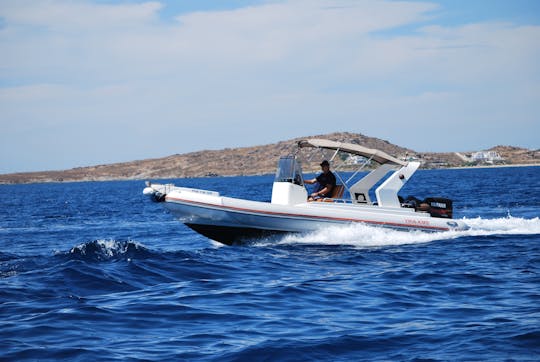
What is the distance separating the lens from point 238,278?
43.2ft

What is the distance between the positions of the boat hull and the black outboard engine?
1779 mm

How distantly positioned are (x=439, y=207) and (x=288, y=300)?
10.2 metres

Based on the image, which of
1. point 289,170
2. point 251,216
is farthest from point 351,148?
point 251,216

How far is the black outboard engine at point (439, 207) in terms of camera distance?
65.2 ft

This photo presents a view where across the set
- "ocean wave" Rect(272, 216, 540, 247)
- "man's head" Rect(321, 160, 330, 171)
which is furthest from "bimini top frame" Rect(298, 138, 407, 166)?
"ocean wave" Rect(272, 216, 540, 247)

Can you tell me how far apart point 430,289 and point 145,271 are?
553 cm

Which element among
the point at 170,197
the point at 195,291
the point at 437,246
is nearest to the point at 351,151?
the point at 437,246

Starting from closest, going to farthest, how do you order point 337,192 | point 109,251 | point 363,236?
point 109,251 → point 363,236 → point 337,192

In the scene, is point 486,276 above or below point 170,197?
below

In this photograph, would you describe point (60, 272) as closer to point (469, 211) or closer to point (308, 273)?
point (308, 273)

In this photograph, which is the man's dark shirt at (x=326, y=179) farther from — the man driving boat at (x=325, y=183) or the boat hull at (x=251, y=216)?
the boat hull at (x=251, y=216)

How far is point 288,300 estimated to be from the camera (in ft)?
36.1

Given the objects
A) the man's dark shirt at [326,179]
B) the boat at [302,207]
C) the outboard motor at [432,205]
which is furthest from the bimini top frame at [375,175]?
the outboard motor at [432,205]

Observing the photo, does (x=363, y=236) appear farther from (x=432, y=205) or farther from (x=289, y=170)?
(x=432, y=205)
